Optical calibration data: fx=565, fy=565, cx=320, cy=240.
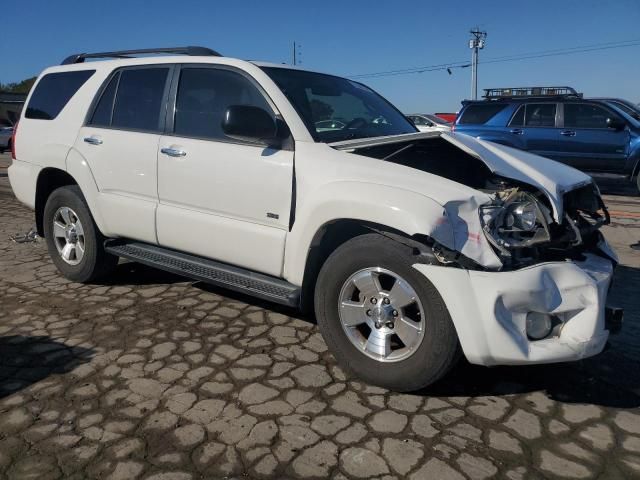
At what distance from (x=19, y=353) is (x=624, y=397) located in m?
3.59

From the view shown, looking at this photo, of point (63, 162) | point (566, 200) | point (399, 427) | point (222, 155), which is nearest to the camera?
point (399, 427)

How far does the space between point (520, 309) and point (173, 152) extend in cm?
256

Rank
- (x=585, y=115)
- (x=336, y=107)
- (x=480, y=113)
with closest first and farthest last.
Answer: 1. (x=336, y=107)
2. (x=585, y=115)
3. (x=480, y=113)

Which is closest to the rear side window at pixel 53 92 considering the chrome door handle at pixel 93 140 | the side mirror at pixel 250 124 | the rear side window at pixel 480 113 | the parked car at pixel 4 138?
the chrome door handle at pixel 93 140

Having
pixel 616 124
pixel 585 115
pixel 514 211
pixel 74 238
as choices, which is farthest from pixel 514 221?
pixel 585 115

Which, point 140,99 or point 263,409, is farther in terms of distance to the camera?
point 140,99

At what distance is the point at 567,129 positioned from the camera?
37.1 ft

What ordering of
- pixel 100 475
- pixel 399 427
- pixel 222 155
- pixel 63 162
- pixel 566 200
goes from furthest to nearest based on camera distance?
1. pixel 63 162
2. pixel 222 155
3. pixel 566 200
4. pixel 399 427
5. pixel 100 475

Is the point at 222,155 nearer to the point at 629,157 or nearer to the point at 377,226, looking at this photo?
the point at 377,226

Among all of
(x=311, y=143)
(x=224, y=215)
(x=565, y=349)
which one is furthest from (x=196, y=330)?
(x=565, y=349)

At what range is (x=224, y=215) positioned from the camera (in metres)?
3.78

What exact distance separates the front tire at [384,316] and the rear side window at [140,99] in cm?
200

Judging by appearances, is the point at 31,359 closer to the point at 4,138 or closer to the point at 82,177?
the point at 82,177

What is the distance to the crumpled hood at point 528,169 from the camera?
10.2ft
